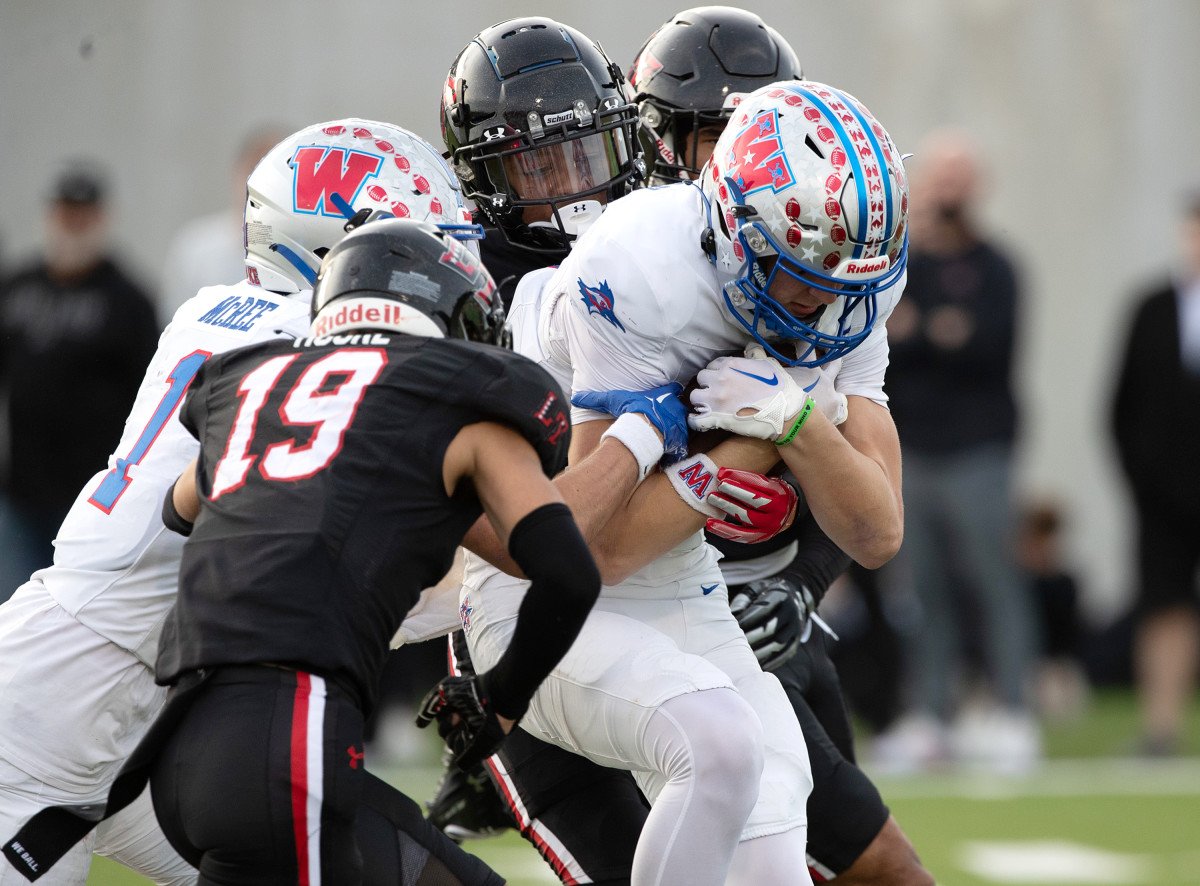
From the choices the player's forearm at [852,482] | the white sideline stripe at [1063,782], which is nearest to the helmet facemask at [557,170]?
the player's forearm at [852,482]

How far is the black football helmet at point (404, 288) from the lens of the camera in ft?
8.39

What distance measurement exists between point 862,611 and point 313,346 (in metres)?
6.20

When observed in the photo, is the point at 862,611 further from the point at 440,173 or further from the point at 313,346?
the point at 313,346

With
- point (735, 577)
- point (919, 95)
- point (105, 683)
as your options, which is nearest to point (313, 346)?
point (105, 683)

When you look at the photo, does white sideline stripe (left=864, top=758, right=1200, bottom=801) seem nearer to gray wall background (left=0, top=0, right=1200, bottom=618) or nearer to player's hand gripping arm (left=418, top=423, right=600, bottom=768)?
gray wall background (left=0, top=0, right=1200, bottom=618)

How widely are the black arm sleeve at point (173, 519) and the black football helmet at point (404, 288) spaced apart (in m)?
0.38

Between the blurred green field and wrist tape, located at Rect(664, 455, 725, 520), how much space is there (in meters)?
2.61

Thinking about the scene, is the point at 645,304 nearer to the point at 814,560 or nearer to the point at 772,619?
the point at 772,619

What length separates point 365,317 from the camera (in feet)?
8.37

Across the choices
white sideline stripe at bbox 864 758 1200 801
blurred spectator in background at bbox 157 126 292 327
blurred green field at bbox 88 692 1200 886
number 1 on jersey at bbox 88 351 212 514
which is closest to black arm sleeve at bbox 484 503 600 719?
number 1 on jersey at bbox 88 351 212 514

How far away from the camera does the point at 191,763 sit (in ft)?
7.85

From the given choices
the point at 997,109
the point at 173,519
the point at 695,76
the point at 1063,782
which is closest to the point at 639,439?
the point at 173,519

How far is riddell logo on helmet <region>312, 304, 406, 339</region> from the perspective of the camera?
8.36ft

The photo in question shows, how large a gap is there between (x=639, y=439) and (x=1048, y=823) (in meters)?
4.03
